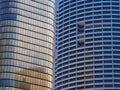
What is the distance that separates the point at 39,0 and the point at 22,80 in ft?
A: 119

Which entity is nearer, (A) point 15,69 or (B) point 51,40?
(A) point 15,69

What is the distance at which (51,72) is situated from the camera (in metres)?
153

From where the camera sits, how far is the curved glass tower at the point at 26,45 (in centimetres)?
14312

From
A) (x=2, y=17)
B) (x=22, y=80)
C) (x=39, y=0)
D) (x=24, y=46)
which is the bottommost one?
(x=22, y=80)

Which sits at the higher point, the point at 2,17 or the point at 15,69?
the point at 2,17

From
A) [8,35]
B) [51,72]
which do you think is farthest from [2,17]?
[51,72]

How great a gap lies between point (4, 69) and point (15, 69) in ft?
13.2

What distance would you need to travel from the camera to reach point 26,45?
150 meters

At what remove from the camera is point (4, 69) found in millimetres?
142500

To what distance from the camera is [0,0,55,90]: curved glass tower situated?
143125 millimetres

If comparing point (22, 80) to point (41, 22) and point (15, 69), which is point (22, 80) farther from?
point (41, 22)

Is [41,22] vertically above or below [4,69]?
above

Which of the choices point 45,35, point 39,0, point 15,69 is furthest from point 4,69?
point 39,0

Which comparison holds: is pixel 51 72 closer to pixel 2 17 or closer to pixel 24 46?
pixel 24 46
